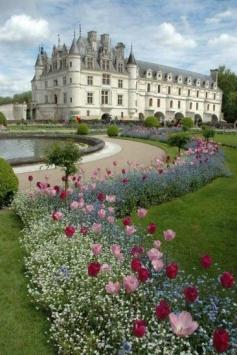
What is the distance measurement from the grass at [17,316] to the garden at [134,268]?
5cm

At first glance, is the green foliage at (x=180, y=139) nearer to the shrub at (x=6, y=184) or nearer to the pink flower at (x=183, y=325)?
the shrub at (x=6, y=184)

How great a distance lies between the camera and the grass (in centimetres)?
368

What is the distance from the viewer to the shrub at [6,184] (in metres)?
7.91

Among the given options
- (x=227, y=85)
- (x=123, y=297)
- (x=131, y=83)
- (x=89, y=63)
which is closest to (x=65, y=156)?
(x=123, y=297)

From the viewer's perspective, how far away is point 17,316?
4195 millimetres

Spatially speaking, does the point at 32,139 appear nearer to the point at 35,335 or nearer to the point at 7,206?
the point at 7,206

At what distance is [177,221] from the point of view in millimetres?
7402

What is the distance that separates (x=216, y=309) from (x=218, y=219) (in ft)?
14.1

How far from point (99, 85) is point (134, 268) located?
57514 mm

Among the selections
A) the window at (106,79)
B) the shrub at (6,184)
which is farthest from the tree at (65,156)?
the window at (106,79)

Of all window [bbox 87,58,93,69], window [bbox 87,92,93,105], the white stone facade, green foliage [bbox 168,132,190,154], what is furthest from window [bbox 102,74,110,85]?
green foliage [bbox 168,132,190,154]

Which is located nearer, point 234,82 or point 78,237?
point 78,237

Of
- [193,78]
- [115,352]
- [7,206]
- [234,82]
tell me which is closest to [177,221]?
[7,206]

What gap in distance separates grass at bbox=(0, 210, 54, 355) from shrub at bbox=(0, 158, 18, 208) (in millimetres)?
2080
